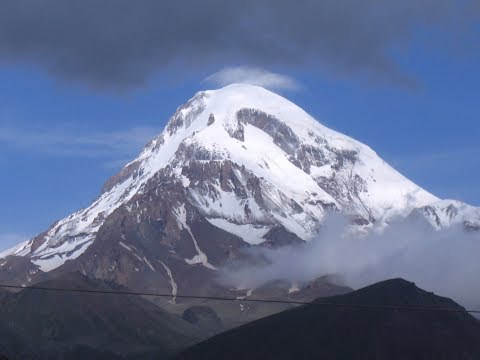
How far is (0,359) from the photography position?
5184 cm

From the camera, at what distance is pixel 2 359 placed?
5234 cm

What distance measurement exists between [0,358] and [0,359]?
447 mm

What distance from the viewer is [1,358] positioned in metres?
52.5

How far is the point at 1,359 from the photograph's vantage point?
52.2 metres

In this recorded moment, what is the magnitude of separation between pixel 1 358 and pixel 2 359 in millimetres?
175

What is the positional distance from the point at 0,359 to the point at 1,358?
66cm

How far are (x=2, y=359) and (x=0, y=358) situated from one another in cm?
11

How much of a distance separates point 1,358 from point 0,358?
0.22m

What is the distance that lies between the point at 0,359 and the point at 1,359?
317 millimetres

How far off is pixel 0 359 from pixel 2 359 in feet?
1.66

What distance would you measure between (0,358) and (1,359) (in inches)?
5.7
